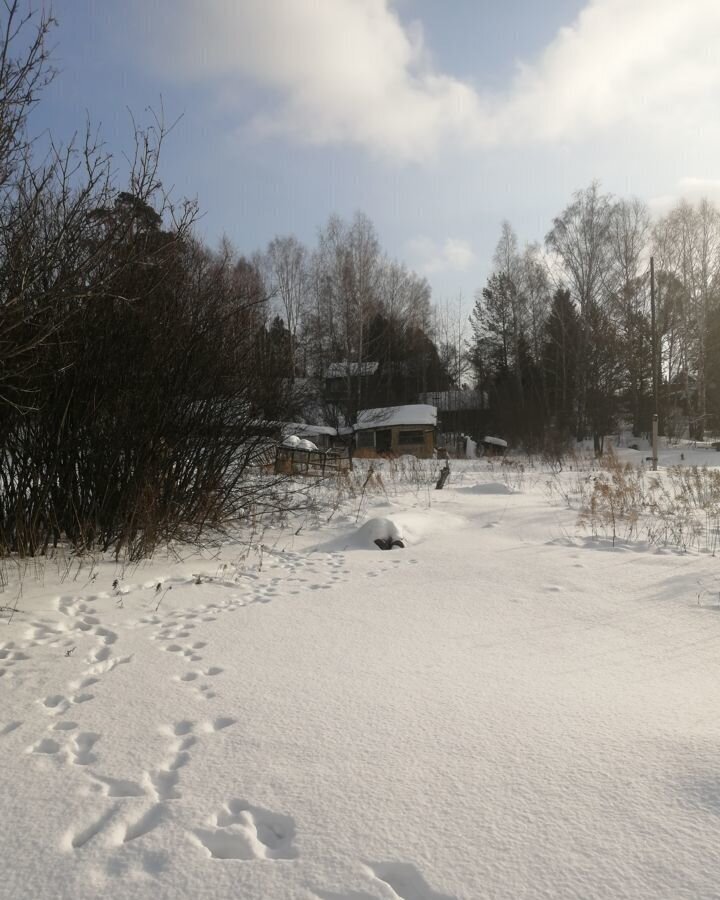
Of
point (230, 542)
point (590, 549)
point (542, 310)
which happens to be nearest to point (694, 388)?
point (542, 310)

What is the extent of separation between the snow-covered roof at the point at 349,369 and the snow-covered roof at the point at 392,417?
1.73m

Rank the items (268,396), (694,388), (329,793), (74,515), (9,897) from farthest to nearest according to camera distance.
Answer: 1. (694,388)
2. (268,396)
3. (74,515)
4. (329,793)
5. (9,897)

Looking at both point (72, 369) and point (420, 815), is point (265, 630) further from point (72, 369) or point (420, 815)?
point (72, 369)

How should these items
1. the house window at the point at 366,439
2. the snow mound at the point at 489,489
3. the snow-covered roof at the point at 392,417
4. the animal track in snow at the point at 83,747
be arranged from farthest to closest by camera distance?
1. the house window at the point at 366,439
2. the snow-covered roof at the point at 392,417
3. the snow mound at the point at 489,489
4. the animal track in snow at the point at 83,747

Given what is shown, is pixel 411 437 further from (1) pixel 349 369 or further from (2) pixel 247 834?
(2) pixel 247 834

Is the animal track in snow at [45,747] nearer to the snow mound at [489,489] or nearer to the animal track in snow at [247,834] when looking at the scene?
the animal track in snow at [247,834]

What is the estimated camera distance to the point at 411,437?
2542 centimetres

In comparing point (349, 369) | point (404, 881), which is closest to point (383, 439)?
point (349, 369)

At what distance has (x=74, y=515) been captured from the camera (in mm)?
4824

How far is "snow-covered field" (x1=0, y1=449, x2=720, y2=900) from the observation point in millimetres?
1427

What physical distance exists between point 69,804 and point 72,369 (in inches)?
138

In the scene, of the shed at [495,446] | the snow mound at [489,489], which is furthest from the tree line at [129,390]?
the shed at [495,446]

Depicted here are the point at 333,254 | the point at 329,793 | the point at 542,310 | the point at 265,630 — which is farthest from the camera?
the point at 542,310

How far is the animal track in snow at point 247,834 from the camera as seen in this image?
4.90 ft
